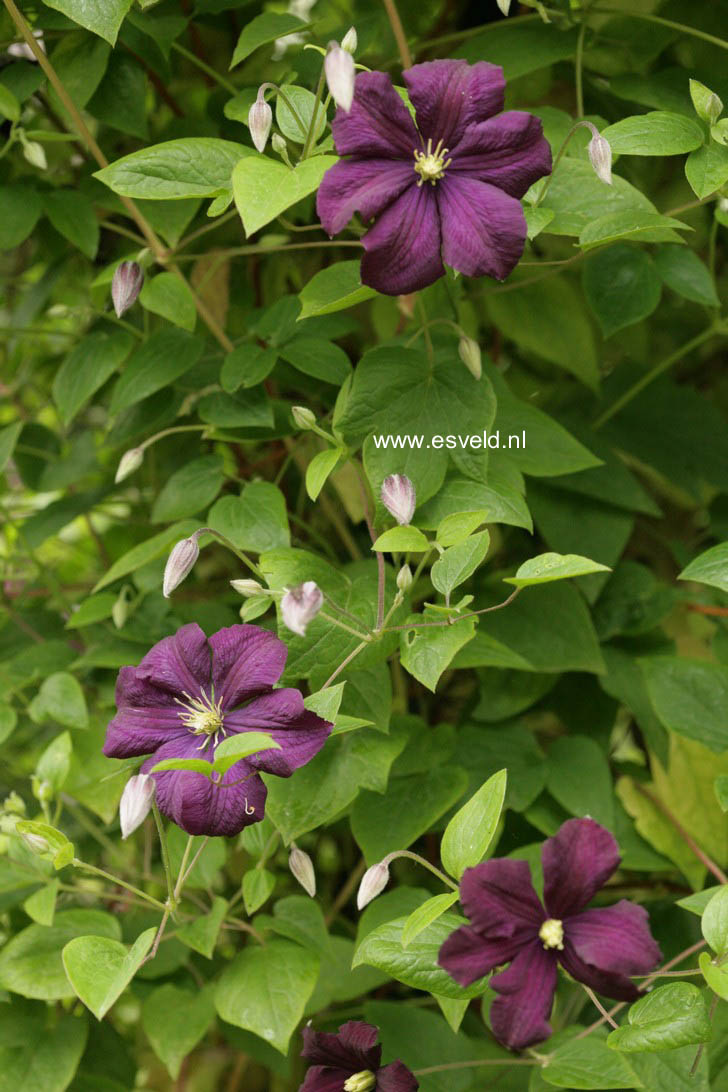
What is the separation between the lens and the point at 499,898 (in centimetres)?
52

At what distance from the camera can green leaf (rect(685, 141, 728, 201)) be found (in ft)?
2.06

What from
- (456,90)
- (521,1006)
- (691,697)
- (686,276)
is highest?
(456,90)

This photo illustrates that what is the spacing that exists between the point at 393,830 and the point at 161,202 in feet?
1.58

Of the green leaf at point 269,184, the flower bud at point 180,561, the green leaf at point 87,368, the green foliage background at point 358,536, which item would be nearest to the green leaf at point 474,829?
the green foliage background at point 358,536

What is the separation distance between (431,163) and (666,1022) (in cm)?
47

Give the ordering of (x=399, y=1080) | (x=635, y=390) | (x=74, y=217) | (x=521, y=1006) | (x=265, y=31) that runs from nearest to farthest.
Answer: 1. (x=521, y=1006)
2. (x=399, y=1080)
3. (x=265, y=31)
4. (x=74, y=217)
5. (x=635, y=390)

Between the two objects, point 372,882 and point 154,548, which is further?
point 154,548

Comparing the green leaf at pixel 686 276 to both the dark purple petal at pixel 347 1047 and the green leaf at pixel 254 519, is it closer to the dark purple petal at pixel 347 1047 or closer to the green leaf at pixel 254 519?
the green leaf at pixel 254 519

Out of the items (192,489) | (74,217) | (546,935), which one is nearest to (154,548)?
(192,489)

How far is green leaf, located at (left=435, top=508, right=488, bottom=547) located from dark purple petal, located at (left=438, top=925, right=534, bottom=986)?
212mm

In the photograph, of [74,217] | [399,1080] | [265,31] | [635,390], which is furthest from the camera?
[635,390]

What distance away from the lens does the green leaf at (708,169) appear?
2.06 feet

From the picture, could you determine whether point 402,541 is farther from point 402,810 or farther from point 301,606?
point 402,810

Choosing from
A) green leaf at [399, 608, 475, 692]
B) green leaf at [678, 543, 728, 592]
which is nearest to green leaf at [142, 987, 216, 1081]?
green leaf at [399, 608, 475, 692]
